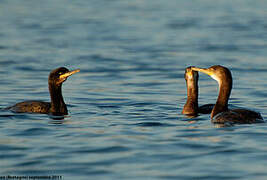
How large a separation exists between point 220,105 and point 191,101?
929mm

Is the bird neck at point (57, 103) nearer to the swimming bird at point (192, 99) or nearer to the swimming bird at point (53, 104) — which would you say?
the swimming bird at point (53, 104)

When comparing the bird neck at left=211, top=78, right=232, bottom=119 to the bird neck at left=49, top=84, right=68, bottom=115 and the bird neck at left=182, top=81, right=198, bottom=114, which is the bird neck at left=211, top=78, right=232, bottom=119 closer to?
the bird neck at left=182, top=81, right=198, bottom=114

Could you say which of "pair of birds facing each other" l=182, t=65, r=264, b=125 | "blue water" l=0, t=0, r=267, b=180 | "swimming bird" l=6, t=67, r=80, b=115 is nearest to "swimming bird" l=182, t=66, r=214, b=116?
"pair of birds facing each other" l=182, t=65, r=264, b=125

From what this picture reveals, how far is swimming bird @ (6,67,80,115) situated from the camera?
13883mm

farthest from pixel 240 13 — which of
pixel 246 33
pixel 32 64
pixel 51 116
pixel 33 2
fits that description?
pixel 51 116

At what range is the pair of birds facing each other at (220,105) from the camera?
12.3 metres

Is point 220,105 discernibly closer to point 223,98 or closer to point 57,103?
point 223,98

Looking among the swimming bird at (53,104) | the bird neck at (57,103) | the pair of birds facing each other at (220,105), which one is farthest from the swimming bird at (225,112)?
the bird neck at (57,103)

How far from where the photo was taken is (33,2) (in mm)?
42156

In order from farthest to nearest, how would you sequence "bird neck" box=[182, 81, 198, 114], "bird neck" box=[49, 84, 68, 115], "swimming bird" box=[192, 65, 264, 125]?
"bird neck" box=[49, 84, 68, 115]
"bird neck" box=[182, 81, 198, 114]
"swimming bird" box=[192, 65, 264, 125]

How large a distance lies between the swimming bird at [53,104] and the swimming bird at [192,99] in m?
2.49

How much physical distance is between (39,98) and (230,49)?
1149 cm

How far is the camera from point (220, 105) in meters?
13.2

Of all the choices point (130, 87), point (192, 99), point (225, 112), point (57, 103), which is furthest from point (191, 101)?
point (130, 87)
